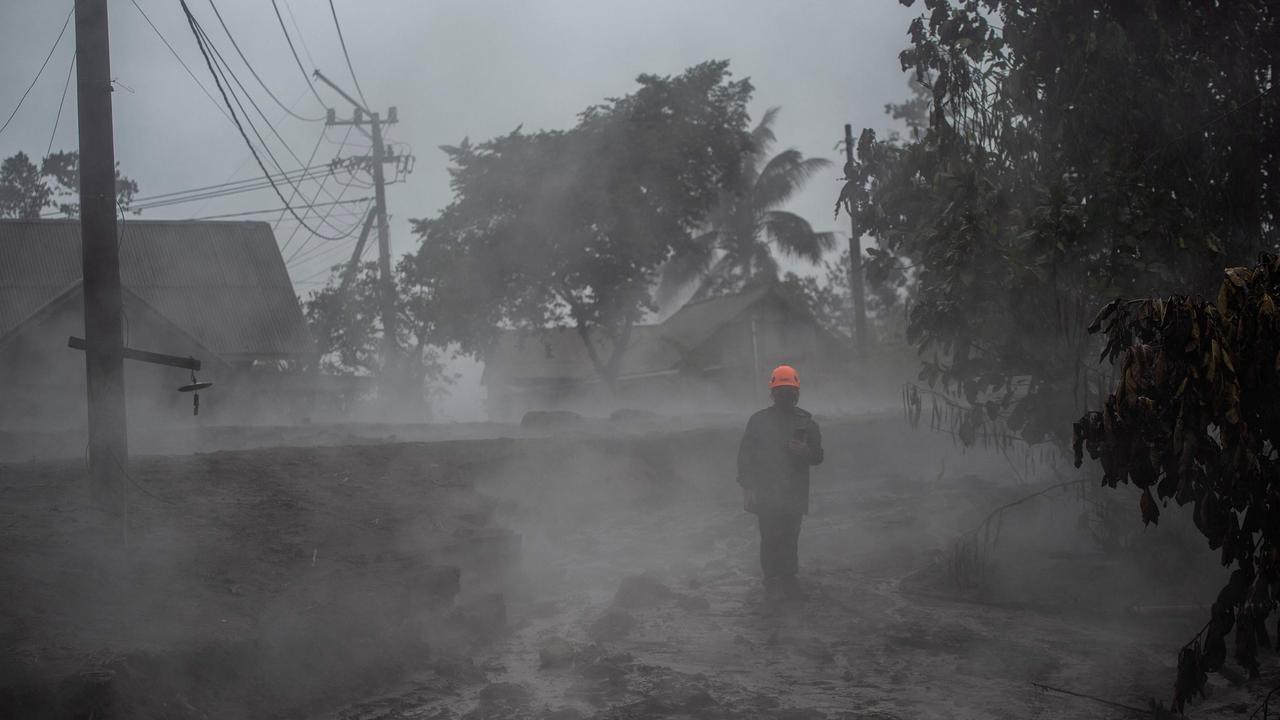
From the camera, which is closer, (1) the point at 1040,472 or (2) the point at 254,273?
(1) the point at 1040,472

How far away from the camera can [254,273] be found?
2716cm

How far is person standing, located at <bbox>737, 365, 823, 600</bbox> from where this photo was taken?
26.9 feet

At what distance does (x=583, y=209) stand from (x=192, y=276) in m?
10.5

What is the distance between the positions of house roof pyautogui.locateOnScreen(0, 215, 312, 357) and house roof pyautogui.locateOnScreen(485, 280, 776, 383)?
7.83 m

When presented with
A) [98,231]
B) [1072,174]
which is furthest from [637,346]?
[98,231]

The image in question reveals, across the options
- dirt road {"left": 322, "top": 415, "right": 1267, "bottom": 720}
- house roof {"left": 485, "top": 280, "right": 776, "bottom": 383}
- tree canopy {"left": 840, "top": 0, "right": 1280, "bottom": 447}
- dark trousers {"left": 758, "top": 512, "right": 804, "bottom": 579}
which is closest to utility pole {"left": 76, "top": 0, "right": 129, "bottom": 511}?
dirt road {"left": 322, "top": 415, "right": 1267, "bottom": 720}

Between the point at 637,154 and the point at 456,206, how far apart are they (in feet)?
18.4

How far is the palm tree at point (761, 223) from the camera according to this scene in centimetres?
3856

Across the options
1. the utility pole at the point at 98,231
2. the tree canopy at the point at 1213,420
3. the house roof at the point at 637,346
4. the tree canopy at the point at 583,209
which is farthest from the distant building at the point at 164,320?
the tree canopy at the point at 1213,420

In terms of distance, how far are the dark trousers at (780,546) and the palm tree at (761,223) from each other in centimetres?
2938

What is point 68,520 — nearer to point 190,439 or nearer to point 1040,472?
point 190,439

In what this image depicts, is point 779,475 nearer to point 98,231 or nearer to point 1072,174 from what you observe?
point 1072,174

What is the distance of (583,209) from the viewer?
1127 inches

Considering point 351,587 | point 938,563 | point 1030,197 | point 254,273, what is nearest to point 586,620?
point 351,587
